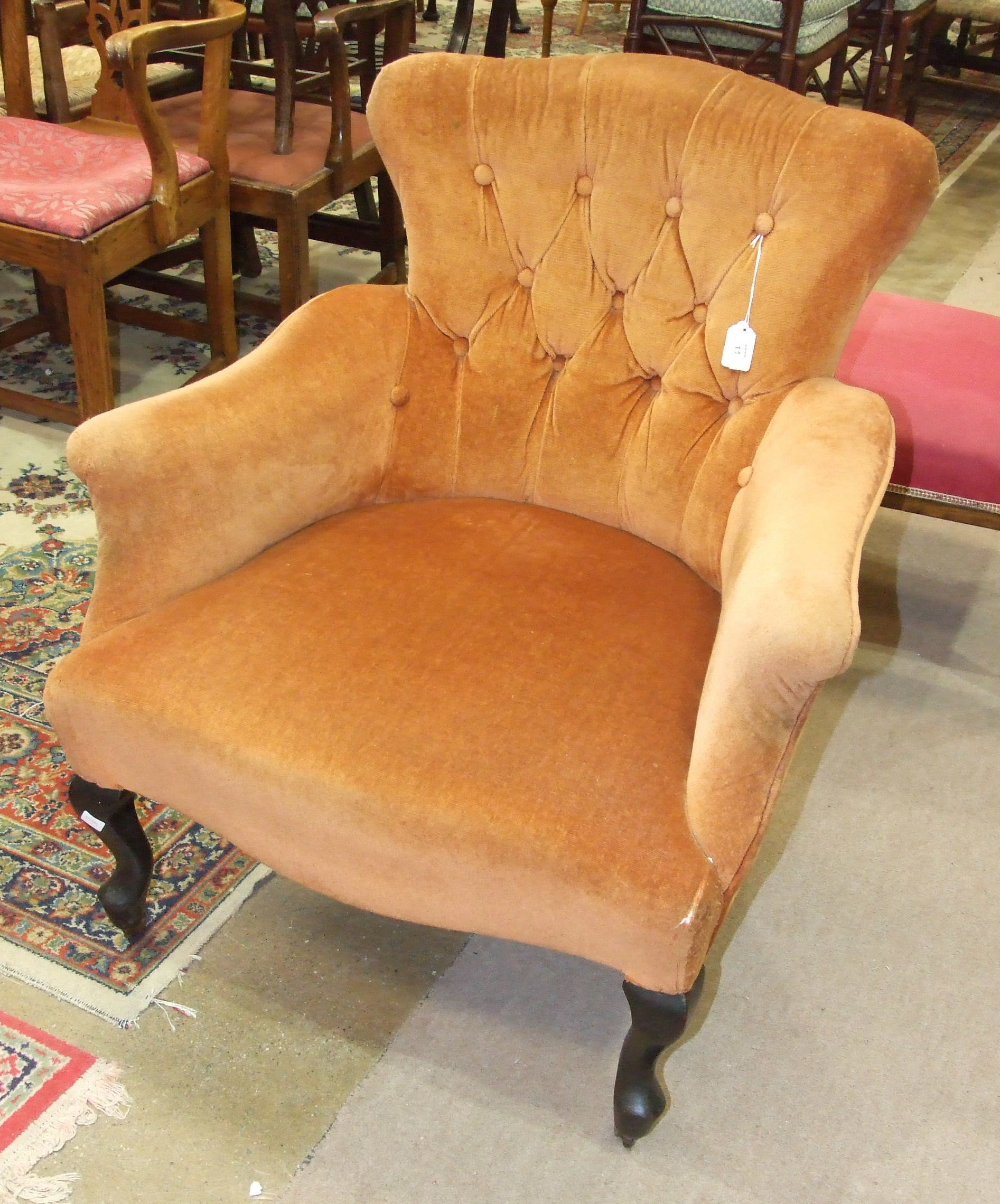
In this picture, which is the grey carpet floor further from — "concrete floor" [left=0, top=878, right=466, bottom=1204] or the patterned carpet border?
the patterned carpet border

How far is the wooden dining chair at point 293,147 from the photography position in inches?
96.5

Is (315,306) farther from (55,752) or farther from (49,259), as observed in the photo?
(49,259)

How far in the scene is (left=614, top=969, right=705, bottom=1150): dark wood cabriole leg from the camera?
1164 millimetres

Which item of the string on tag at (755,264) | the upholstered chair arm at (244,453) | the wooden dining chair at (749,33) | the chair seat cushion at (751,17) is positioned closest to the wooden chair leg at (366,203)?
the wooden dining chair at (749,33)

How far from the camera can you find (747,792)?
1.12 m

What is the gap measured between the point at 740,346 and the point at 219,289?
149cm

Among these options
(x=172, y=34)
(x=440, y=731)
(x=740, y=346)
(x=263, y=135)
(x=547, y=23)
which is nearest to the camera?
(x=440, y=731)

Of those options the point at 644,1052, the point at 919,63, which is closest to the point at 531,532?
the point at 644,1052

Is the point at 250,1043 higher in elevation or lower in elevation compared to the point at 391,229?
lower

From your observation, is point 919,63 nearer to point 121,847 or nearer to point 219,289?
point 219,289

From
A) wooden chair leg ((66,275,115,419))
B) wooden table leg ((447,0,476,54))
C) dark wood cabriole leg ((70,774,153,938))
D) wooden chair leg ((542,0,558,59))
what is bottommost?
dark wood cabriole leg ((70,774,153,938))

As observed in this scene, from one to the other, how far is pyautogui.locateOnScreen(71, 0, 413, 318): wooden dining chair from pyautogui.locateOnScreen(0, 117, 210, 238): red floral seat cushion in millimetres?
131

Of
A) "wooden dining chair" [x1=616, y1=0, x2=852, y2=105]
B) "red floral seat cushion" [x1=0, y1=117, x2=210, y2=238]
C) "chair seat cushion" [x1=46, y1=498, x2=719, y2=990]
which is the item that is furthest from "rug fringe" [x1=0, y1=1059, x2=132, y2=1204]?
"wooden dining chair" [x1=616, y1=0, x2=852, y2=105]

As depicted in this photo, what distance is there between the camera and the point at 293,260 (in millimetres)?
2566
